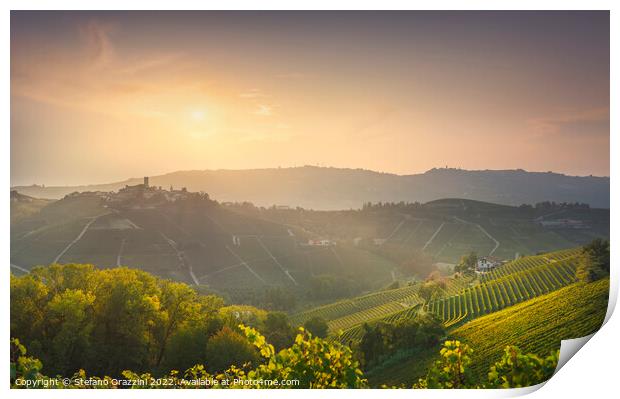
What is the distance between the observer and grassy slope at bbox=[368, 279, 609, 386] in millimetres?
6457

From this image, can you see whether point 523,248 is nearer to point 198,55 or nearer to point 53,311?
point 198,55

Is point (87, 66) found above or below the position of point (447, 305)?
above

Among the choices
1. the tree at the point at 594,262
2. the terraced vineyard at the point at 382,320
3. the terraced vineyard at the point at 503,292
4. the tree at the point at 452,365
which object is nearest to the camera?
the tree at the point at 452,365

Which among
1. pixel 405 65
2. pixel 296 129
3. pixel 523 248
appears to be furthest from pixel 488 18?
pixel 523 248

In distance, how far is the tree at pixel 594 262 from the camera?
292 inches

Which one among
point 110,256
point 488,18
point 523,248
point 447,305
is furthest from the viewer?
point 523,248

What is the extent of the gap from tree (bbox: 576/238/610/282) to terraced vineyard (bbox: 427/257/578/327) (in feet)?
0.99

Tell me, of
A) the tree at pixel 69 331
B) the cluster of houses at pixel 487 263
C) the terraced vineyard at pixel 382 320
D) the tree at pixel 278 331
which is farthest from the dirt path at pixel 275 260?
the tree at pixel 69 331

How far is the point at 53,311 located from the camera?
664cm

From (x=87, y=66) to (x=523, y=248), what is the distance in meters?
8.95

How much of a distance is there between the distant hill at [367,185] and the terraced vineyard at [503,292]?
4.16 feet

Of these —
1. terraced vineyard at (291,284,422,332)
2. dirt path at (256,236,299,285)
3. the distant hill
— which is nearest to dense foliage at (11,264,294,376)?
the distant hill

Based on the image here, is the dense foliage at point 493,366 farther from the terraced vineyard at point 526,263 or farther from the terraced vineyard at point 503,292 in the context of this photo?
the terraced vineyard at point 526,263

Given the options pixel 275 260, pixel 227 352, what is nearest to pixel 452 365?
pixel 227 352
